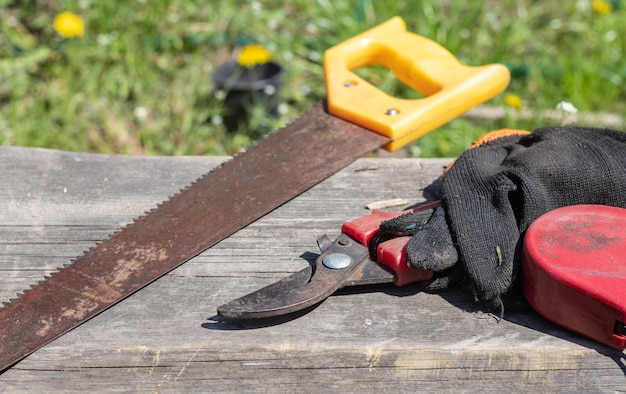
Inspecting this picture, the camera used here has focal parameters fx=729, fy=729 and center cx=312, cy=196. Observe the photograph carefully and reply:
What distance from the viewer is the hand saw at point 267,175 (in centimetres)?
156

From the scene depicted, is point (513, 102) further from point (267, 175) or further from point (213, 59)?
point (267, 175)

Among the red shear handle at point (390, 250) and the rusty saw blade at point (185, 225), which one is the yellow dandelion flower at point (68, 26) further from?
the red shear handle at point (390, 250)

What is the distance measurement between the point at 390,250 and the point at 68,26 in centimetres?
302

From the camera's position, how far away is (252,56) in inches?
152

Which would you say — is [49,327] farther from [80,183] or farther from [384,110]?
[384,110]

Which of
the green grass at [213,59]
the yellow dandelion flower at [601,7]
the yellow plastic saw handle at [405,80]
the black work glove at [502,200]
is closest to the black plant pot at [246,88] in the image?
the green grass at [213,59]

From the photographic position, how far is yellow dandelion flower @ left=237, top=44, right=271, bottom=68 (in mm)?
3871

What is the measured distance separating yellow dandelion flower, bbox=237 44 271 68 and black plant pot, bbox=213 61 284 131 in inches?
4.2

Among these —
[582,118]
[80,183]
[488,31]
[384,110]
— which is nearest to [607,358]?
[384,110]

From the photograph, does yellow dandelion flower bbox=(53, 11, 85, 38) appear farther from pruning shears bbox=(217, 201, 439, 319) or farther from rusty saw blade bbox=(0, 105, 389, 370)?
pruning shears bbox=(217, 201, 439, 319)

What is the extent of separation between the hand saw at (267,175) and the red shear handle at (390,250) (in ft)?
1.11

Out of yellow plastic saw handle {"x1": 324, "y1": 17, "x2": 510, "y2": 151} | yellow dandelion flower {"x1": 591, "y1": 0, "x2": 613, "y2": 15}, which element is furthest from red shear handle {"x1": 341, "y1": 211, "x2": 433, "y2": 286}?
yellow dandelion flower {"x1": 591, "y1": 0, "x2": 613, "y2": 15}

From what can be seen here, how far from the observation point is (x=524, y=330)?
59.2 inches

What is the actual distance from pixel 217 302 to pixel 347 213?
49cm
